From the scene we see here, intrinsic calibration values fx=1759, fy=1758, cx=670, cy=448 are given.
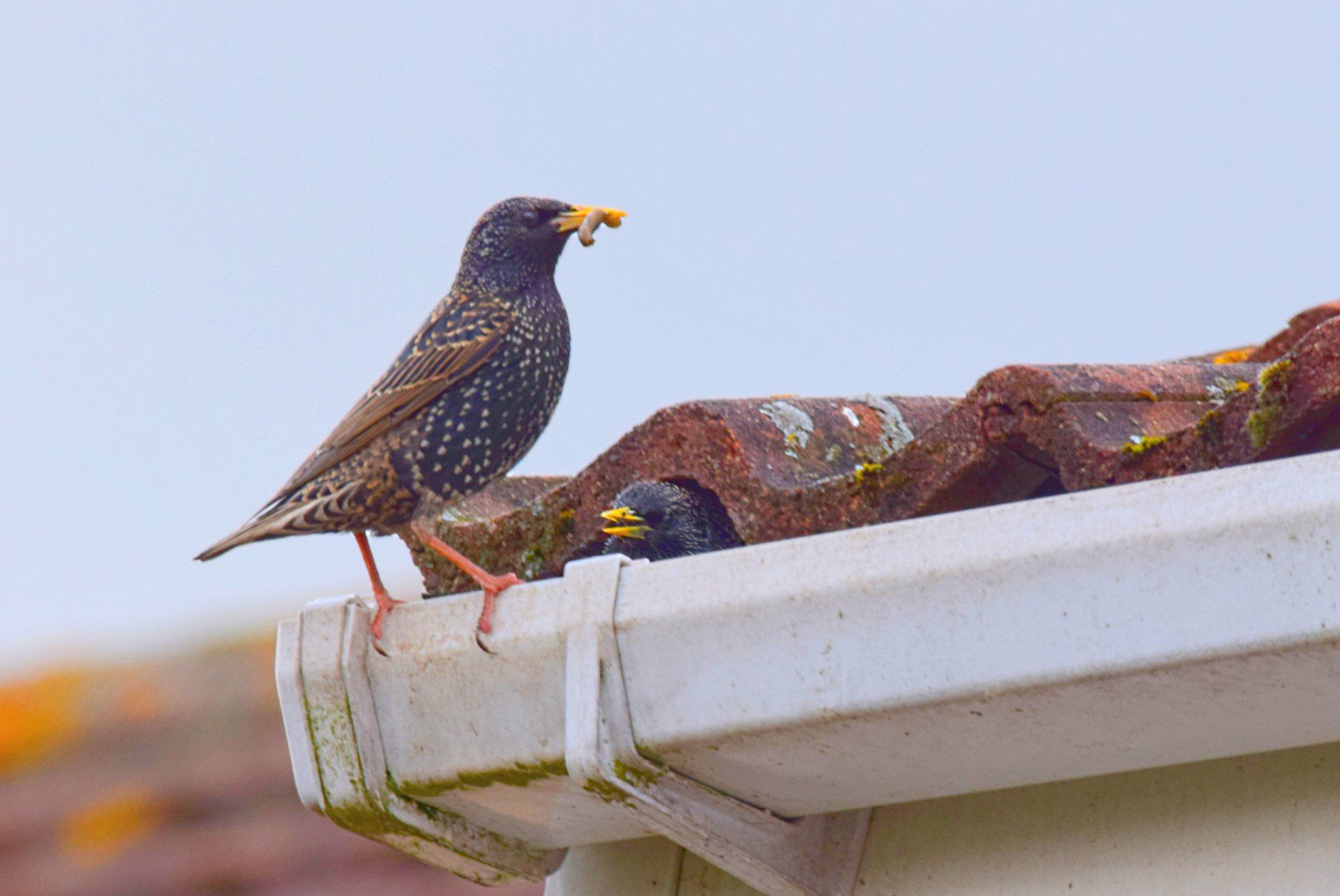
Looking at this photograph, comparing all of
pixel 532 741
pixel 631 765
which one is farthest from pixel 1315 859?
pixel 532 741

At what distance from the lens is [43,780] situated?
15.8ft

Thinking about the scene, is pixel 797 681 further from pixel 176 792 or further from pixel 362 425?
pixel 176 792

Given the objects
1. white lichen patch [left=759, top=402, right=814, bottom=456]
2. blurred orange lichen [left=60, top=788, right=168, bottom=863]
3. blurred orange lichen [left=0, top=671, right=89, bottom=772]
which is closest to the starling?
white lichen patch [left=759, top=402, right=814, bottom=456]

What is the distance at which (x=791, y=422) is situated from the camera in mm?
2715

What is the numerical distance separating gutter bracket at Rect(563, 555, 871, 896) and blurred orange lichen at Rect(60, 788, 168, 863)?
2642 mm

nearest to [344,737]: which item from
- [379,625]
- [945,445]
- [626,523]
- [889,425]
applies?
[379,625]

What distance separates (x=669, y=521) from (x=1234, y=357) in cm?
121

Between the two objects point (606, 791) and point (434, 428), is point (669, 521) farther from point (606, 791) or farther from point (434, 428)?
point (606, 791)

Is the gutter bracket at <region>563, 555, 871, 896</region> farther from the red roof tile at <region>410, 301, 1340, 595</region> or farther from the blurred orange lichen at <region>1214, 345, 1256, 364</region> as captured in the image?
the blurred orange lichen at <region>1214, 345, 1256, 364</region>

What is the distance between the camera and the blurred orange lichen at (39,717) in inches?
196

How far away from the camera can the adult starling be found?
3.01 metres

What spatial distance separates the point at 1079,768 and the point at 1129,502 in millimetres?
396

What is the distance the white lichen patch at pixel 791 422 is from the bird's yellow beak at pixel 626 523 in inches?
9.7

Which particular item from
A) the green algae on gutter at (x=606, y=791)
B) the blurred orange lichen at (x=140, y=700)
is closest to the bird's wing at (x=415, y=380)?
the green algae on gutter at (x=606, y=791)
